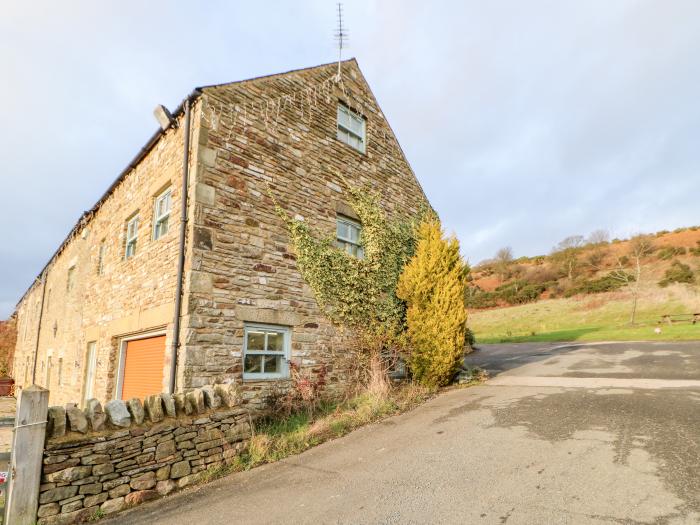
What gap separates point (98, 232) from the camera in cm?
1341

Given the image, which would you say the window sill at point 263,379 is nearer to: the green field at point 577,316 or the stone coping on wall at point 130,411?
the stone coping on wall at point 130,411

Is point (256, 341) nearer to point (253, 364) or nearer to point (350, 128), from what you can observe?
point (253, 364)

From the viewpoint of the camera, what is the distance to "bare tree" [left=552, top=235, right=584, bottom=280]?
4528 centimetres

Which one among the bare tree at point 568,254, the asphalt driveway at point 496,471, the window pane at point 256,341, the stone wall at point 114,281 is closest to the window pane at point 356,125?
the stone wall at point 114,281

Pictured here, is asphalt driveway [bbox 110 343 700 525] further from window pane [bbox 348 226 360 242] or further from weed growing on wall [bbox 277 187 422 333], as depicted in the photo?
window pane [bbox 348 226 360 242]

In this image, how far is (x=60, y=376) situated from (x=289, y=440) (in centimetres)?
1251

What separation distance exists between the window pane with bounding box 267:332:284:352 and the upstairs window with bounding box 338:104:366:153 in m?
5.81

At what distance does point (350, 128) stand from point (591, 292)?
3626 centimetres

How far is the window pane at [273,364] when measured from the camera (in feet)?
28.0

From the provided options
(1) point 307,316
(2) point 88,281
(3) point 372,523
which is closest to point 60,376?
(2) point 88,281

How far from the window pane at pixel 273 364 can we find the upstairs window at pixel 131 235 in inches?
196

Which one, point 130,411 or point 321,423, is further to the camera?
point 321,423

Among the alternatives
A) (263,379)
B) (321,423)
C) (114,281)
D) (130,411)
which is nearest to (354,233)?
(263,379)

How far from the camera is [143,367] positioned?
9078mm
